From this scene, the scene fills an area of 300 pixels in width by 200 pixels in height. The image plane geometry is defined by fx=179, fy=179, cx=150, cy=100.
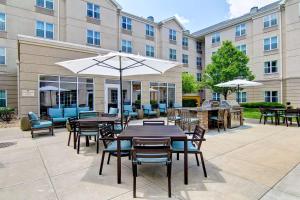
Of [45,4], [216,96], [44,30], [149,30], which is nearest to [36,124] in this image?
[44,30]

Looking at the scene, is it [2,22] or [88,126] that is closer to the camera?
[88,126]

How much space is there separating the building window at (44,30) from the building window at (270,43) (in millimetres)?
25397

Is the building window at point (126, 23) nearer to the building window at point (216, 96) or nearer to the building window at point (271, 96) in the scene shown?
the building window at point (216, 96)

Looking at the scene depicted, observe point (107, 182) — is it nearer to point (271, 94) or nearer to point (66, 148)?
point (66, 148)

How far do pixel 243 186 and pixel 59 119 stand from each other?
9.31 metres

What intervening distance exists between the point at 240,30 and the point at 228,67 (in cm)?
1013

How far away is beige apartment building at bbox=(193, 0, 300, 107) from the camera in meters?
20.7

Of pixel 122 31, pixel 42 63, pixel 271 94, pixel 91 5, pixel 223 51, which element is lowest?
pixel 271 94

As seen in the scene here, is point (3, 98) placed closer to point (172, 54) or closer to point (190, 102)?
point (190, 102)

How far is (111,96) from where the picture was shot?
1344cm

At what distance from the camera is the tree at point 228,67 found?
19812mm

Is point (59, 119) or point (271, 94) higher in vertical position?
point (271, 94)

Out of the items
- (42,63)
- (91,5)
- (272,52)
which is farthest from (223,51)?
(42,63)

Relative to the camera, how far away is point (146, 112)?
46.1 feet
